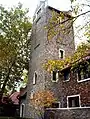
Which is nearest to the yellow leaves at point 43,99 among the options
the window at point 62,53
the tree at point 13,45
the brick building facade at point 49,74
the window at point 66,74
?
the brick building facade at point 49,74

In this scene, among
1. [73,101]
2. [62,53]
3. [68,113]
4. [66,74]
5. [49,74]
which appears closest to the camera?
[68,113]

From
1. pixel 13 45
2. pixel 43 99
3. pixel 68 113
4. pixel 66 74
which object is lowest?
pixel 68 113

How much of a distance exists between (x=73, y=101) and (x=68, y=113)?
2891mm

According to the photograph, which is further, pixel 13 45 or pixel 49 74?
pixel 13 45

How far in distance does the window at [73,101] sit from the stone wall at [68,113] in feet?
5.98

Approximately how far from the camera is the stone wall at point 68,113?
1415cm

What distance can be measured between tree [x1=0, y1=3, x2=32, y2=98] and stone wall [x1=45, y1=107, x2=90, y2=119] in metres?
10.6

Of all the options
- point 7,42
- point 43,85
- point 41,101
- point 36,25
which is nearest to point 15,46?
point 7,42

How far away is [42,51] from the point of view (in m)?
22.9

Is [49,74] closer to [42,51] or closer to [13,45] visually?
[42,51]

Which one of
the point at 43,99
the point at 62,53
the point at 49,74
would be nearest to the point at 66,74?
the point at 49,74

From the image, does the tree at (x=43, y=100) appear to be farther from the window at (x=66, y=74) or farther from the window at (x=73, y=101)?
the window at (x=66, y=74)

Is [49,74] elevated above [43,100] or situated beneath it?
elevated above

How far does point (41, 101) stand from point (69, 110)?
3671 millimetres
